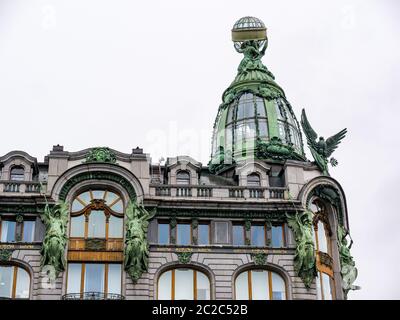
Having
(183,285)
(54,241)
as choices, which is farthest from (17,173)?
(183,285)

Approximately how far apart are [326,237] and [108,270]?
46.8 feet

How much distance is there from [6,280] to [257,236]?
15271mm

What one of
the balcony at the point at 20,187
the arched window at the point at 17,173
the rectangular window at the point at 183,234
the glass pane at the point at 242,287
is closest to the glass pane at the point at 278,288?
the glass pane at the point at 242,287

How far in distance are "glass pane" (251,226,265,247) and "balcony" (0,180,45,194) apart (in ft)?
44.0

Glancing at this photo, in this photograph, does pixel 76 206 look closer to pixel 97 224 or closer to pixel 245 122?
pixel 97 224

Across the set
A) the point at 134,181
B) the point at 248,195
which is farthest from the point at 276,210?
the point at 134,181

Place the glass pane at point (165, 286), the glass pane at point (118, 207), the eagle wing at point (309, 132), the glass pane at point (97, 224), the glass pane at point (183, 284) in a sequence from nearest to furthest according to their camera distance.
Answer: the glass pane at point (165, 286)
the glass pane at point (183, 284)
the glass pane at point (97, 224)
the glass pane at point (118, 207)
the eagle wing at point (309, 132)

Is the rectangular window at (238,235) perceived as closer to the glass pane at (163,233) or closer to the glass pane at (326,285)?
the glass pane at (163,233)

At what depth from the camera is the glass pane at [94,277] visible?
51688 mm

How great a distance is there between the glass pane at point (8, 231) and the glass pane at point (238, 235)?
13.3m

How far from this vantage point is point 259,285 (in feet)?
174

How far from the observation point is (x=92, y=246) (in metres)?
52.7
